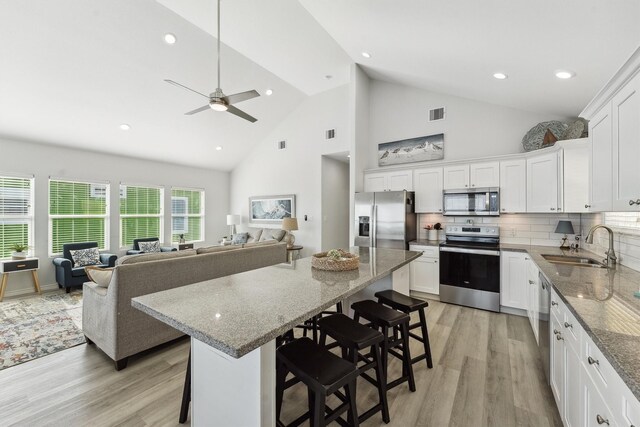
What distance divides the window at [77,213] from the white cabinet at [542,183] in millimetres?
7772

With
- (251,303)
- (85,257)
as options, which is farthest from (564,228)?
(85,257)

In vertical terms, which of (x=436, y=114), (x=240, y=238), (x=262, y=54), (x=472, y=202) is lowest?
(x=240, y=238)

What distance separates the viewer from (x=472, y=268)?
3.98 m

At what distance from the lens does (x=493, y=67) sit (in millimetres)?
3168

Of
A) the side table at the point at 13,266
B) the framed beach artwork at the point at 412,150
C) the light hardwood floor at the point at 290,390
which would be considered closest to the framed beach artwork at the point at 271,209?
the framed beach artwork at the point at 412,150

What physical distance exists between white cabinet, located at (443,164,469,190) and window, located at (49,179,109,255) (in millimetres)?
6802

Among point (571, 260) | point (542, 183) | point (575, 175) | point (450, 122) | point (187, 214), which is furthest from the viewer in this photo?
point (187, 214)

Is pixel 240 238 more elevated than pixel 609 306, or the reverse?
pixel 609 306

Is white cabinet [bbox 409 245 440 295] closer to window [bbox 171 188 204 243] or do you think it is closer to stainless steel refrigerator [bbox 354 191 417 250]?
stainless steel refrigerator [bbox 354 191 417 250]

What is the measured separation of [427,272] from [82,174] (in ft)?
→ 22.4

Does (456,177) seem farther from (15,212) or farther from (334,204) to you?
(15,212)

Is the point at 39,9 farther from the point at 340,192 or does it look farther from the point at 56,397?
the point at 340,192

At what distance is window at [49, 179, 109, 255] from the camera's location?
5461 mm

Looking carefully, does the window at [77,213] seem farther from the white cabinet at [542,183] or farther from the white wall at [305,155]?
the white cabinet at [542,183]
